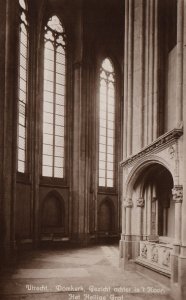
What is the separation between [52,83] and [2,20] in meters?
6.56

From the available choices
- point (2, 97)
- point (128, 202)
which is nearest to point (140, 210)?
point (128, 202)

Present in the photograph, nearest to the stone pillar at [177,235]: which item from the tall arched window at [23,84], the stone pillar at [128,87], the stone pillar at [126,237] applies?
the stone pillar at [126,237]

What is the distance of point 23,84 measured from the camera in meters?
20.2

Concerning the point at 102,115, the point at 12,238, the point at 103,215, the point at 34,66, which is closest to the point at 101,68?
the point at 102,115

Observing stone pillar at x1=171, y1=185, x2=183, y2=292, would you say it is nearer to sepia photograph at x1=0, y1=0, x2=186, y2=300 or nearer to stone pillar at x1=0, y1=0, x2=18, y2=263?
sepia photograph at x1=0, y1=0, x2=186, y2=300

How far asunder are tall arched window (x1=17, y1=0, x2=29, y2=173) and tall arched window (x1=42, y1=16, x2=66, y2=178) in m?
1.68

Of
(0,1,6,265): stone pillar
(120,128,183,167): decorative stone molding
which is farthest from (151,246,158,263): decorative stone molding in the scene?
(0,1,6,265): stone pillar

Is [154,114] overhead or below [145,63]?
below

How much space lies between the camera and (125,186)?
1455 centimetres

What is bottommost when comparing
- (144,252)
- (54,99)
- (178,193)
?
(144,252)

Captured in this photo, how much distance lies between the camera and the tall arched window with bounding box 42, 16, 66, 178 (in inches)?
862

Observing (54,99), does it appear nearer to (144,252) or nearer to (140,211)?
(140,211)

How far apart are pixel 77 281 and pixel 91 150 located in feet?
40.6

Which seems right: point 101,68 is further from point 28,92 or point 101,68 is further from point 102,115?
point 28,92
